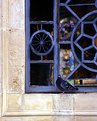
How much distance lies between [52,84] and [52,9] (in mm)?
1024

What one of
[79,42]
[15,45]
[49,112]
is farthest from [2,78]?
[79,42]

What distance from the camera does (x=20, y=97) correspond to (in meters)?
4.71

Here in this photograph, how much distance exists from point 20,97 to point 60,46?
2.89 ft

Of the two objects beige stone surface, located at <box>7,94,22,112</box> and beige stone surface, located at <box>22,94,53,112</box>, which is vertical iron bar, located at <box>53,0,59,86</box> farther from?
beige stone surface, located at <box>7,94,22,112</box>

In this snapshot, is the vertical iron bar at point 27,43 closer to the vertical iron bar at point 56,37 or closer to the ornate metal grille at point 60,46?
the ornate metal grille at point 60,46

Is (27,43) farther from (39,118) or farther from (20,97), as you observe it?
(39,118)

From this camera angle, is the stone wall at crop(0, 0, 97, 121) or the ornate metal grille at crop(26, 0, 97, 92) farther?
the ornate metal grille at crop(26, 0, 97, 92)

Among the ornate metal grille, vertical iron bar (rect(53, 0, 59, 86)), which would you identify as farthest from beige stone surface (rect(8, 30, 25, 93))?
vertical iron bar (rect(53, 0, 59, 86))

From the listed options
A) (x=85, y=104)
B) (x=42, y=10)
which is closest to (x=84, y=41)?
(x=42, y=10)

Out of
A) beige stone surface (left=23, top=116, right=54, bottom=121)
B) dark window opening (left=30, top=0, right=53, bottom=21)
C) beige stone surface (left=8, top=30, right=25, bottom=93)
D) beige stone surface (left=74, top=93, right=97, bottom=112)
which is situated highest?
dark window opening (left=30, top=0, right=53, bottom=21)

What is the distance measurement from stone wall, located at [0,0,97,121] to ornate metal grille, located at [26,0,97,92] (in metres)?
0.15

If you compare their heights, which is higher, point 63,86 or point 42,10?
point 42,10

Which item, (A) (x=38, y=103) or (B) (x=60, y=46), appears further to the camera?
(B) (x=60, y=46)

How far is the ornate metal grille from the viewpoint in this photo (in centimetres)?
484
